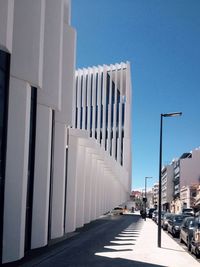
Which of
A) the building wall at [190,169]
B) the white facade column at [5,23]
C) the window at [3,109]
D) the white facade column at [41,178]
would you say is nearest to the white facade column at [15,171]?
the window at [3,109]

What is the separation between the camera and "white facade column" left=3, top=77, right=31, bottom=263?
14.6 meters

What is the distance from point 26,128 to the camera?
1545 centimetres

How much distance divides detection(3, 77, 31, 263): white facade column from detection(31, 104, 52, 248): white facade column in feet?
10.6

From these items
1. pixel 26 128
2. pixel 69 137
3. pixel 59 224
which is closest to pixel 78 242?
pixel 59 224

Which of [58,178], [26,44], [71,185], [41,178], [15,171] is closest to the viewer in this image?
[15,171]

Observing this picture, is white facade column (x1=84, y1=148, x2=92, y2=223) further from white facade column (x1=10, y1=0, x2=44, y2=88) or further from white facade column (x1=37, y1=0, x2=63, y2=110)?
white facade column (x1=10, y1=0, x2=44, y2=88)

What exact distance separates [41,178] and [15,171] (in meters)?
3.98

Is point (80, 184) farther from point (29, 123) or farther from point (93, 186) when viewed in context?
point (29, 123)

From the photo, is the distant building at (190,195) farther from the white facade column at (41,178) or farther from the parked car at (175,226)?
the white facade column at (41,178)

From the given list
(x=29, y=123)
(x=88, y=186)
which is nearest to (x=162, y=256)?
(x=29, y=123)

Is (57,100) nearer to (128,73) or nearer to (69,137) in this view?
(69,137)

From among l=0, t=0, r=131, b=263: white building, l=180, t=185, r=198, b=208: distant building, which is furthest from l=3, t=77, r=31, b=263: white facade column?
l=180, t=185, r=198, b=208: distant building

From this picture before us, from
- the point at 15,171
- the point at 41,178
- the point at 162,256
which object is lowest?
the point at 162,256

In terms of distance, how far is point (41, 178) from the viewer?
18.8 meters
